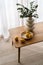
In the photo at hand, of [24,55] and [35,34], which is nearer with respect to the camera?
[35,34]

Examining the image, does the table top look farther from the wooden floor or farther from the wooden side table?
the wooden floor

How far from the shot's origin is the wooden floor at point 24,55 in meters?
2.19

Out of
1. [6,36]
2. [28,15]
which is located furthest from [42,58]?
[6,36]

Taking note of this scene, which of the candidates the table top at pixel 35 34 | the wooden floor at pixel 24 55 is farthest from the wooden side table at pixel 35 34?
the wooden floor at pixel 24 55

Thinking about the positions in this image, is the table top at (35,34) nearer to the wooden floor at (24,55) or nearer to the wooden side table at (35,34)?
the wooden side table at (35,34)

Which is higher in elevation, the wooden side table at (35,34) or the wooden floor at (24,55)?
the wooden side table at (35,34)

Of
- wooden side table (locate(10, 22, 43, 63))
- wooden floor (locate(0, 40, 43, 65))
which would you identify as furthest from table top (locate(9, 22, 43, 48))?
wooden floor (locate(0, 40, 43, 65))

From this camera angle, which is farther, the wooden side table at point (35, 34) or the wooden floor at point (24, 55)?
the wooden floor at point (24, 55)

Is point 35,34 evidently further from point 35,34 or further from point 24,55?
point 24,55

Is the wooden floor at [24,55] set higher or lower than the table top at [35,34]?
lower

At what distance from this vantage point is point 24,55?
2.35 m

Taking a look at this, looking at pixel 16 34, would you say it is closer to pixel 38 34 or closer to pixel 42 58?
pixel 38 34

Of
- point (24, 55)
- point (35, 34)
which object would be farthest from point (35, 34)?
point (24, 55)

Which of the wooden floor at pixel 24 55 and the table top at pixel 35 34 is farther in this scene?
the wooden floor at pixel 24 55
